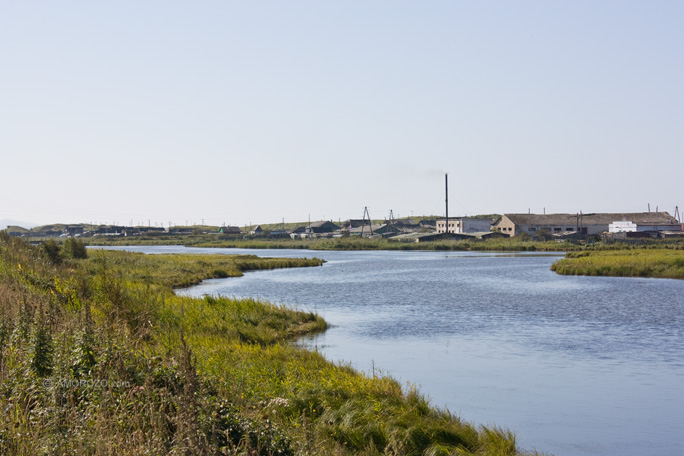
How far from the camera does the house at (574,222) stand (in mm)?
131750

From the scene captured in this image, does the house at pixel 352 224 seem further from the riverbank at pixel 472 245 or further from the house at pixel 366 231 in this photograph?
the riverbank at pixel 472 245

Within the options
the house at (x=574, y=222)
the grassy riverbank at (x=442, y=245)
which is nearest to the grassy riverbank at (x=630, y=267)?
the grassy riverbank at (x=442, y=245)

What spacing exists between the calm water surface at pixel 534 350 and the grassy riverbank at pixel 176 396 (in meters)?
2.58

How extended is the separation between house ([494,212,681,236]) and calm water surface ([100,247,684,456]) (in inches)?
3390

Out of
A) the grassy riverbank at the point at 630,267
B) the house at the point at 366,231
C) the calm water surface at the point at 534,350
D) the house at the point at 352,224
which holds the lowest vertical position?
the calm water surface at the point at 534,350

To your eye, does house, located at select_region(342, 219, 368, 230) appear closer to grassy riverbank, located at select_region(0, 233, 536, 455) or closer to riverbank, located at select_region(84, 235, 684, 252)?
riverbank, located at select_region(84, 235, 684, 252)

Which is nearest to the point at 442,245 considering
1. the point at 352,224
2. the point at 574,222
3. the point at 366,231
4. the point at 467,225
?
the point at 467,225

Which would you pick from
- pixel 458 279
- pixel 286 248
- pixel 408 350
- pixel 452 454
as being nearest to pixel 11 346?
pixel 452 454

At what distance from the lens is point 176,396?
302 inches

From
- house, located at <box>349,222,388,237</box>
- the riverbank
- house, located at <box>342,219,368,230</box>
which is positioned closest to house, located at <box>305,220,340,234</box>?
house, located at <box>342,219,368,230</box>

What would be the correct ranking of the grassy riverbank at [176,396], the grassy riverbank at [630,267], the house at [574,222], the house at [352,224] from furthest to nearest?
the house at [352,224]
the house at [574,222]
the grassy riverbank at [630,267]
the grassy riverbank at [176,396]

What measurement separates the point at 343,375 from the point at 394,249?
4228 inches

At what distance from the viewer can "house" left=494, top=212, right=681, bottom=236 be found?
132m

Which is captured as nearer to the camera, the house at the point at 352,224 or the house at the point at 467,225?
the house at the point at 467,225
